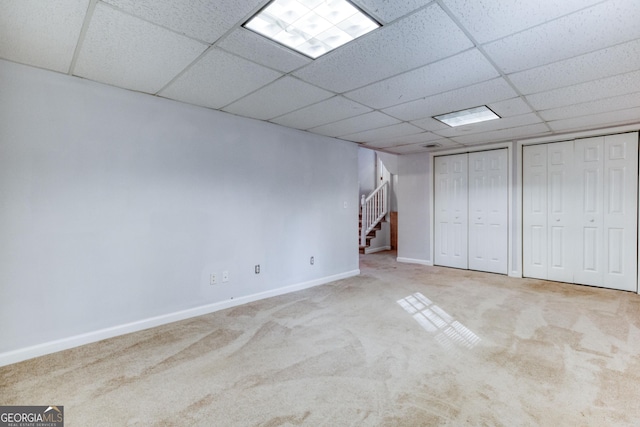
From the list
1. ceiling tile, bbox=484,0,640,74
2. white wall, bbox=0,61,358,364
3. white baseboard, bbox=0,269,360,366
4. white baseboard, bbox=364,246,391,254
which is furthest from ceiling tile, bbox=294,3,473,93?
white baseboard, bbox=364,246,391,254

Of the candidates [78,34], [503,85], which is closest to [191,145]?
[78,34]

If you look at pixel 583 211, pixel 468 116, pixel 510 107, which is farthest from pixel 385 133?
pixel 583 211

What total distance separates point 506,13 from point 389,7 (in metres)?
0.68

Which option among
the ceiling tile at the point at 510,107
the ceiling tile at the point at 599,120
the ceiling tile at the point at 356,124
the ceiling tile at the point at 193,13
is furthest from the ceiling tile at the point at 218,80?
the ceiling tile at the point at 599,120

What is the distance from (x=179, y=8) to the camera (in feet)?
5.58

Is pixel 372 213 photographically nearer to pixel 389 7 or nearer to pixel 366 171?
pixel 366 171

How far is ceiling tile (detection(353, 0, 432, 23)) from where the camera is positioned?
164 cm

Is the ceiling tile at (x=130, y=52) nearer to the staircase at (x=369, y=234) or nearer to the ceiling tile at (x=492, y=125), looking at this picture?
the ceiling tile at (x=492, y=125)

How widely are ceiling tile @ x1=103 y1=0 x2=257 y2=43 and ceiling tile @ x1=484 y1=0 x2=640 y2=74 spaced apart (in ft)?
5.46

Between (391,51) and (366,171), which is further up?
(366,171)

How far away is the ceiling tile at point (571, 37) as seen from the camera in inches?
67.6

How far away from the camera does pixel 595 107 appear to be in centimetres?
333

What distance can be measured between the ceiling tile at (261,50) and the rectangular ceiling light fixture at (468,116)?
2141 millimetres

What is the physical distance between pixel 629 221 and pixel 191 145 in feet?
19.1
